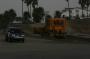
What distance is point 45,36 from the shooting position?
2222 inches

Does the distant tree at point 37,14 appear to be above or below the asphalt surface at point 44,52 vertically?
above

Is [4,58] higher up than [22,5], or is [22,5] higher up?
[22,5]

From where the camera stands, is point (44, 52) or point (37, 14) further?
point (37, 14)

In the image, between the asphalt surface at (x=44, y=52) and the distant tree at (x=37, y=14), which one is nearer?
the asphalt surface at (x=44, y=52)

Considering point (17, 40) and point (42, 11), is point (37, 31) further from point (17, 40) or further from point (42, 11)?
point (42, 11)

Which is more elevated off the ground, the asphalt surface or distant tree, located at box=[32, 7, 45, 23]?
distant tree, located at box=[32, 7, 45, 23]

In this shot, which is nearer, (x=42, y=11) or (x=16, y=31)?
(x=16, y=31)

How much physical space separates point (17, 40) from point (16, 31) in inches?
41.1

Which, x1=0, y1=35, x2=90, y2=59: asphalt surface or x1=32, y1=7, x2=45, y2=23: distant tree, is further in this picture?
x1=32, y1=7, x2=45, y2=23: distant tree

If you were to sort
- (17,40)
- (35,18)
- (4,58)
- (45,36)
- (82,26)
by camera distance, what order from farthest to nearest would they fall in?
1. (35,18)
2. (82,26)
3. (45,36)
4. (17,40)
5. (4,58)

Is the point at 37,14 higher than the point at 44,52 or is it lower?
higher

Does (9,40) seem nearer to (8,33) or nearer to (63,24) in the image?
(8,33)

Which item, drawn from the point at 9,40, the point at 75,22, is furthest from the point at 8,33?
the point at 75,22

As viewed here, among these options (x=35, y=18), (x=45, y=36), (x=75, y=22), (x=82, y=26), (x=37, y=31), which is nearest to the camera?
(x=45, y=36)
